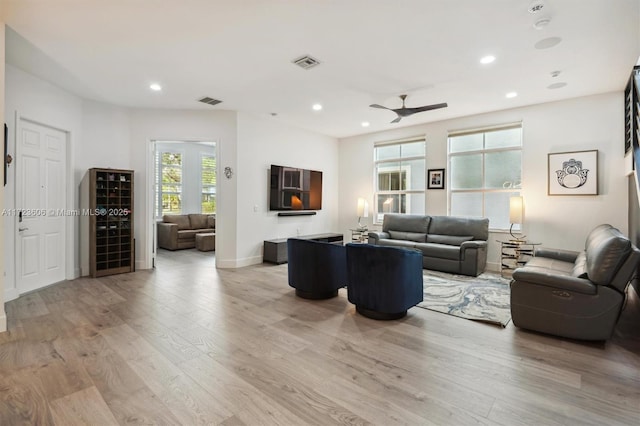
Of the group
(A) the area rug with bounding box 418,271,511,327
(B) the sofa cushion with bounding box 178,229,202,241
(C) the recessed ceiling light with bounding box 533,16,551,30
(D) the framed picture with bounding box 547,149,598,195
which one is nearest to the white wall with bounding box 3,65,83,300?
(B) the sofa cushion with bounding box 178,229,202,241

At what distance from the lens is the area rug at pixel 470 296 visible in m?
3.43

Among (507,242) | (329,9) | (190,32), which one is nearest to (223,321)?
(190,32)

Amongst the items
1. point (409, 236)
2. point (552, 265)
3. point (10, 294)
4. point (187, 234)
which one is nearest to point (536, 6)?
point (552, 265)

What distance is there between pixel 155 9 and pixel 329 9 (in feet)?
5.16

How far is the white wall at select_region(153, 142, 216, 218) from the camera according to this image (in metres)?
9.22

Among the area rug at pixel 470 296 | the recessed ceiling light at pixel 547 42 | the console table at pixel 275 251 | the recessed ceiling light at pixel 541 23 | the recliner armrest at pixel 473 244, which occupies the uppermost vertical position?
the recessed ceiling light at pixel 547 42

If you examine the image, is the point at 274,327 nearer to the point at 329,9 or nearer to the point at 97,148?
the point at 329,9

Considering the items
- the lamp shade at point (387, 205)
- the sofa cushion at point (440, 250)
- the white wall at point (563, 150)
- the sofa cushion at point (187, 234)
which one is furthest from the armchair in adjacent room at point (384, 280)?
the sofa cushion at point (187, 234)

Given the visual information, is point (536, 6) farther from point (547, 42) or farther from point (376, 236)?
point (376, 236)

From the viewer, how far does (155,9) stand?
2746 millimetres

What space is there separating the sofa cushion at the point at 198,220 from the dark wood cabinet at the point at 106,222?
10.5ft

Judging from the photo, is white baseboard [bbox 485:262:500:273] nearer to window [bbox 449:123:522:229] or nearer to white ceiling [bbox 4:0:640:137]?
window [bbox 449:123:522:229]

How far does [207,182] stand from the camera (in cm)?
963

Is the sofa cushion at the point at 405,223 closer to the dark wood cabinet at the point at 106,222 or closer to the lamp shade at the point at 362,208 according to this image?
the lamp shade at the point at 362,208
